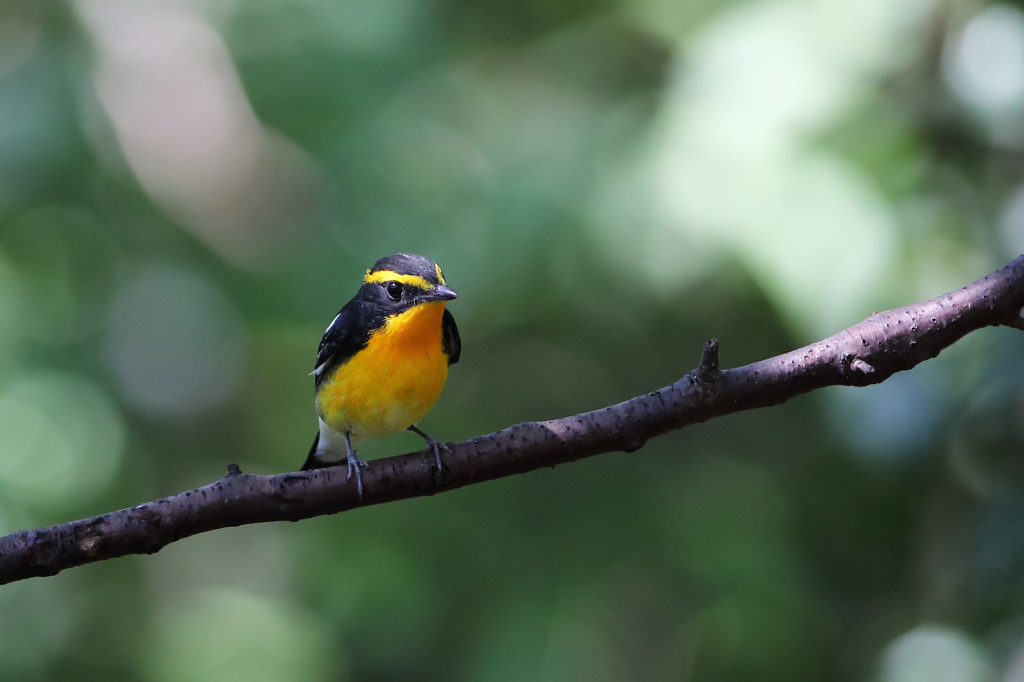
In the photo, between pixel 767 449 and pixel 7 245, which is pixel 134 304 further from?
pixel 767 449

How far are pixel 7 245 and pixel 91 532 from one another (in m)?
4.20

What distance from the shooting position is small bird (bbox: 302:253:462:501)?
376 centimetres

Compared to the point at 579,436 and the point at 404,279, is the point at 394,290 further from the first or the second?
the point at 579,436

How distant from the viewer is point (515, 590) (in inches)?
193

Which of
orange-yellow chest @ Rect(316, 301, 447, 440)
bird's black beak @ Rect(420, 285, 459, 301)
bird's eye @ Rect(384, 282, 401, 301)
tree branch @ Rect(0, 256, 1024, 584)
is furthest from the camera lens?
bird's eye @ Rect(384, 282, 401, 301)

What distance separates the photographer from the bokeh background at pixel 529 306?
4.12 m

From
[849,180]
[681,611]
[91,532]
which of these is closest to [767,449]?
[681,611]

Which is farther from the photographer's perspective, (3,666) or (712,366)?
(3,666)

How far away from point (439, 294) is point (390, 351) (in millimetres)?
314

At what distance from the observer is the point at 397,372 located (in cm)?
374

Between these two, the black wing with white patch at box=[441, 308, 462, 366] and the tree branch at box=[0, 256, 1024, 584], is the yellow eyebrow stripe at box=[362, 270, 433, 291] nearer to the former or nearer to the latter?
the black wing with white patch at box=[441, 308, 462, 366]

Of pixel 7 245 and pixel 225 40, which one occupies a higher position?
pixel 225 40

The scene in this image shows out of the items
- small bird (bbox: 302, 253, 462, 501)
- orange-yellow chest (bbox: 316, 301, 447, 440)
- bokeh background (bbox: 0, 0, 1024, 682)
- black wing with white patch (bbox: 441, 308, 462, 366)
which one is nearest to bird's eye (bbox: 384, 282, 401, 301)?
small bird (bbox: 302, 253, 462, 501)

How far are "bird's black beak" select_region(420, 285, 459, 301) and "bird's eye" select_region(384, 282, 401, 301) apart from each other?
146 millimetres
